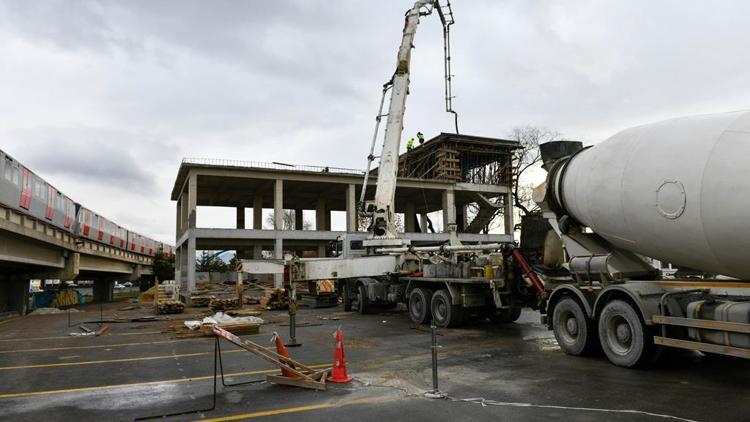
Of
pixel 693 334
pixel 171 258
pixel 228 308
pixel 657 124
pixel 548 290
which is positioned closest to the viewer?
pixel 693 334

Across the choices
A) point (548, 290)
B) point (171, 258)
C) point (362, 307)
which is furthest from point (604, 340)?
point (171, 258)

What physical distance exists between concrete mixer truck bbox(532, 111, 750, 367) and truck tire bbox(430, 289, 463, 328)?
371cm

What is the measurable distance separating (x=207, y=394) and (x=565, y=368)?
5.59 metres

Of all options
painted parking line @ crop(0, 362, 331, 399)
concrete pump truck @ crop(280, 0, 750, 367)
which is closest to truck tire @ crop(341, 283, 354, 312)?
concrete pump truck @ crop(280, 0, 750, 367)

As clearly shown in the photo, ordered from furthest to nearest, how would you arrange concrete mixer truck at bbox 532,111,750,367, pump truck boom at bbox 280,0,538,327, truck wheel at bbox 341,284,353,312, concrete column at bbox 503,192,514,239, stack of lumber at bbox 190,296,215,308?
1. concrete column at bbox 503,192,514,239
2. stack of lumber at bbox 190,296,215,308
3. truck wheel at bbox 341,284,353,312
4. pump truck boom at bbox 280,0,538,327
5. concrete mixer truck at bbox 532,111,750,367

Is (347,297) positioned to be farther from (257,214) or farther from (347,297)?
(257,214)

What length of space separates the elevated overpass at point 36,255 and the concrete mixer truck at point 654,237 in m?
18.2

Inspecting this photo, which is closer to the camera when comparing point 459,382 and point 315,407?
point 315,407

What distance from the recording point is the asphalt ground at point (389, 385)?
5980 mm

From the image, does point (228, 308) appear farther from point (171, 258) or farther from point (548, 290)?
point (171, 258)

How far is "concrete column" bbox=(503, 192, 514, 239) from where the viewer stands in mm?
45750

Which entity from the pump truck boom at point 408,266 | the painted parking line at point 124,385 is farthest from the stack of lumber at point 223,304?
the painted parking line at point 124,385

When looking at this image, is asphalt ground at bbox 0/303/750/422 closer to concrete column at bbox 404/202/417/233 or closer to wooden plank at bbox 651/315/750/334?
wooden plank at bbox 651/315/750/334

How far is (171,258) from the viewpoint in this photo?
58.2 m
